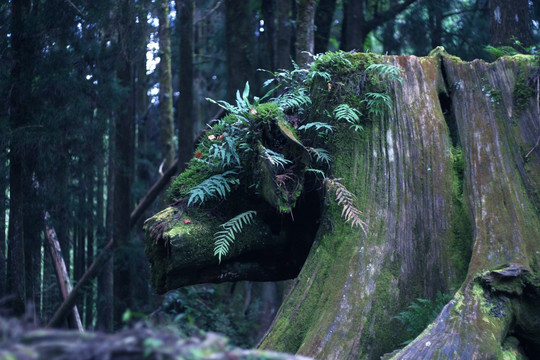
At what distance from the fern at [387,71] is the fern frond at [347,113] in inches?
18.1

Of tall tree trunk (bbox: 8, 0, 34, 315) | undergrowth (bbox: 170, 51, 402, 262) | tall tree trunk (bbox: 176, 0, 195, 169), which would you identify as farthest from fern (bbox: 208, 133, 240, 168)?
tall tree trunk (bbox: 176, 0, 195, 169)

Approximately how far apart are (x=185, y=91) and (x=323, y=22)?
4.67m

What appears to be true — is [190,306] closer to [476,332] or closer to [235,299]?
[235,299]

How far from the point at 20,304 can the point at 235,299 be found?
5989mm

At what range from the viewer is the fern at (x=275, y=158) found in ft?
16.4

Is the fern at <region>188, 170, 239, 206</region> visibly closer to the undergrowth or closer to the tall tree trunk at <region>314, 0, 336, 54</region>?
the undergrowth

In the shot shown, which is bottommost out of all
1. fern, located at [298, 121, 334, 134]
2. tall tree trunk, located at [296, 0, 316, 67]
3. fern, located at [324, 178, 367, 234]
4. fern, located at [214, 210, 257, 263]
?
fern, located at [214, 210, 257, 263]

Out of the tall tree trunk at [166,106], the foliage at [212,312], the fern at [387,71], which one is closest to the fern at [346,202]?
the fern at [387,71]

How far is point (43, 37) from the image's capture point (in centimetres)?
1076

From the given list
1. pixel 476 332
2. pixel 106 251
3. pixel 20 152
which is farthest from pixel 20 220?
pixel 476 332

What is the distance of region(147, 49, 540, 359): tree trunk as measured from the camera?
4.52m

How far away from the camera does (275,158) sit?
199 inches

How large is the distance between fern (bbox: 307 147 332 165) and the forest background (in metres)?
3.82

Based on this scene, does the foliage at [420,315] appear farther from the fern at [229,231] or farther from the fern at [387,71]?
the fern at [387,71]
